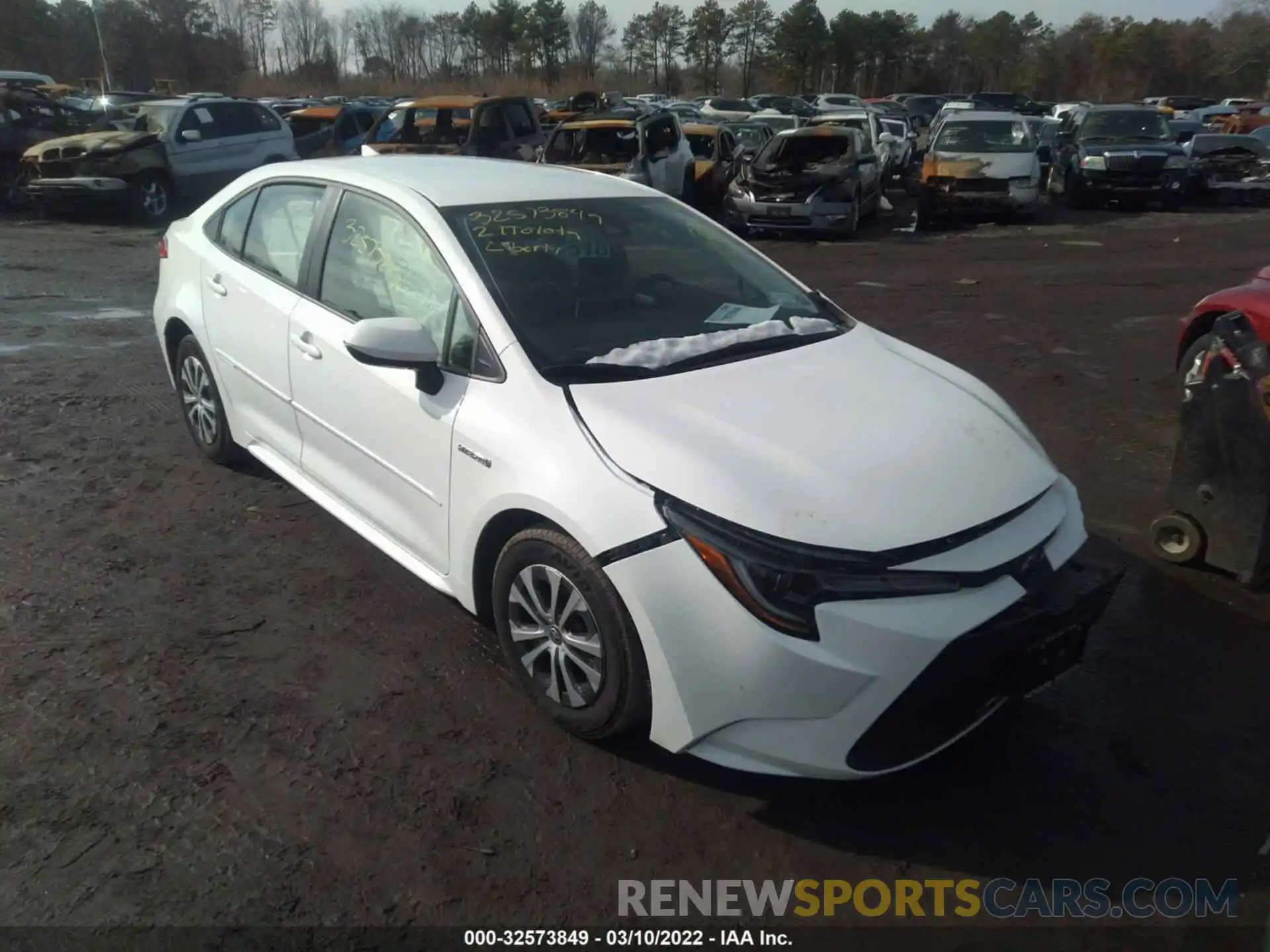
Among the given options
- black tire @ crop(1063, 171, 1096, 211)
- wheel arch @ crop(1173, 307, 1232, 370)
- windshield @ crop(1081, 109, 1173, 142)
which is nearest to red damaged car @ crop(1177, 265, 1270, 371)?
wheel arch @ crop(1173, 307, 1232, 370)

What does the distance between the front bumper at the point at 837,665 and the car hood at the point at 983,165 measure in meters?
14.4

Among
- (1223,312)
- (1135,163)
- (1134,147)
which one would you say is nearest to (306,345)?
(1223,312)

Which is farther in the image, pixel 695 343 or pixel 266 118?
pixel 266 118

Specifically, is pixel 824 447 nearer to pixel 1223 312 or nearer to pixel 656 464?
pixel 656 464

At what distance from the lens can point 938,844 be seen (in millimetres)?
2857

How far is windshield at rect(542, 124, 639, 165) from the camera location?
48.7 feet

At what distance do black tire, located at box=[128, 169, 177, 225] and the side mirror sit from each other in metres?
14.2

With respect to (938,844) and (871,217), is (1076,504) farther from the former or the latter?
(871,217)

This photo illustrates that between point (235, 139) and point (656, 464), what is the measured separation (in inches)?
635

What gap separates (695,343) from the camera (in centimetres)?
362

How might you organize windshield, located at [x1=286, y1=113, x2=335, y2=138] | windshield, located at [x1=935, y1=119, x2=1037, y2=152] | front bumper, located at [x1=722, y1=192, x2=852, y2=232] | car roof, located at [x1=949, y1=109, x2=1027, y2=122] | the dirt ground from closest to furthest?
the dirt ground → front bumper, located at [x1=722, y1=192, x2=852, y2=232] → windshield, located at [x1=935, y1=119, x2=1037, y2=152] → car roof, located at [x1=949, y1=109, x2=1027, y2=122] → windshield, located at [x1=286, y1=113, x2=335, y2=138]

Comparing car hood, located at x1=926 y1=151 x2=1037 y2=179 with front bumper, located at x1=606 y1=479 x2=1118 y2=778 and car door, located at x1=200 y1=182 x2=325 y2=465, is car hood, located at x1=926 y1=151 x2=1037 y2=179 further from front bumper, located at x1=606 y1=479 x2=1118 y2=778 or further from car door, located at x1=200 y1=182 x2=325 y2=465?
front bumper, located at x1=606 y1=479 x2=1118 y2=778

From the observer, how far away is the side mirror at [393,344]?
334 centimetres

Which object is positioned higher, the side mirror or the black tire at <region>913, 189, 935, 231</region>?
the side mirror
